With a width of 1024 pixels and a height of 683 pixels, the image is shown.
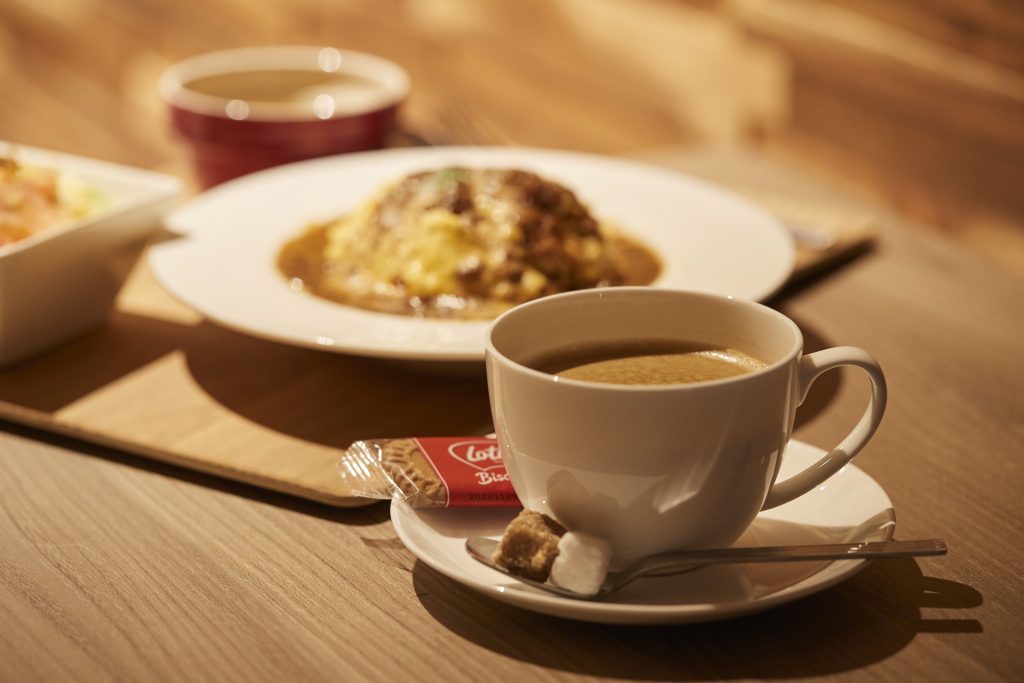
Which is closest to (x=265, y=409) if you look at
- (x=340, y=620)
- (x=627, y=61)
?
(x=340, y=620)

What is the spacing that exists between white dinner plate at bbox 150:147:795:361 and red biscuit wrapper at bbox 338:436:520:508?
19 centimetres

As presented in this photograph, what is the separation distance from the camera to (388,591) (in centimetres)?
88

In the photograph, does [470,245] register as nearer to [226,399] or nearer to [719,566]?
[226,399]

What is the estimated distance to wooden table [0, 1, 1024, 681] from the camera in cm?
79

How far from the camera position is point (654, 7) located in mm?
3031

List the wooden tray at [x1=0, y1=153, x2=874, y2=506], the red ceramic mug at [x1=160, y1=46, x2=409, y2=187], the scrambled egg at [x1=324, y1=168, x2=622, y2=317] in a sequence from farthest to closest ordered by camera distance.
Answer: the red ceramic mug at [x1=160, y1=46, x2=409, y2=187] < the scrambled egg at [x1=324, y1=168, x2=622, y2=317] < the wooden tray at [x1=0, y1=153, x2=874, y2=506]

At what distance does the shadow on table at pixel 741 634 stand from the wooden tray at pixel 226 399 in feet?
0.77

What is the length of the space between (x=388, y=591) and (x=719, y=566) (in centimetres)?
26

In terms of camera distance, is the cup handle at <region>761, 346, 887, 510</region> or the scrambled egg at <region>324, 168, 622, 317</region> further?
the scrambled egg at <region>324, 168, 622, 317</region>

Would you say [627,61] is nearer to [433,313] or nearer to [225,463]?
[433,313]

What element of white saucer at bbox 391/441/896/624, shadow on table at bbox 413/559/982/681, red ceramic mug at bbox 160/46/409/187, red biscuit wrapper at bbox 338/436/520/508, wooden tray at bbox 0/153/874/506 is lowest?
wooden tray at bbox 0/153/874/506

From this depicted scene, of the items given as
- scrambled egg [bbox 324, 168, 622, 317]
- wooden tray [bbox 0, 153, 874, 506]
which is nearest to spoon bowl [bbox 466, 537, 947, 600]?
wooden tray [bbox 0, 153, 874, 506]

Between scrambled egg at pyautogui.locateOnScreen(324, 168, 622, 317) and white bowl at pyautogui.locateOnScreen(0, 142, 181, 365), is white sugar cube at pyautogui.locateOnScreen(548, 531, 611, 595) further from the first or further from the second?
white bowl at pyautogui.locateOnScreen(0, 142, 181, 365)

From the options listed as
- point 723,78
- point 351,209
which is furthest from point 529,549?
point 723,78
